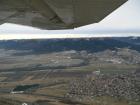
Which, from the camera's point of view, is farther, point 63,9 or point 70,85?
point 70,85

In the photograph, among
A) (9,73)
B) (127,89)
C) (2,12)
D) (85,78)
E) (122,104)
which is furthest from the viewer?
(9,73)

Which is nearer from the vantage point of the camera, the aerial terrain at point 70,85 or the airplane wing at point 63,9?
the airplane wing at point 63,9

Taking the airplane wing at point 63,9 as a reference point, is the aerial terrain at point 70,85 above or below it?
below

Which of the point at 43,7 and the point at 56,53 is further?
the point at 56,53

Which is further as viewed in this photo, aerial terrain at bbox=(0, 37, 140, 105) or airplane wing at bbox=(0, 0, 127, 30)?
aerial terrain at bbox=(0, 37, 140, 105)

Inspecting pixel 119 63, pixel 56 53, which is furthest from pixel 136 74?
pixel 56 53

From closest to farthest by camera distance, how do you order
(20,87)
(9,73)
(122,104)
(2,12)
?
(2,12)
(122,104)
(20,87)
(9,73)

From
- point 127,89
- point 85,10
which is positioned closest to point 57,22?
point 85,10

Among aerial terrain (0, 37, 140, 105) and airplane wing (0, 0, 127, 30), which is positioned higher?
airplane wing (0, 0, 127, 30)

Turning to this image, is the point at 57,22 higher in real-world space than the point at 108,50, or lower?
higher

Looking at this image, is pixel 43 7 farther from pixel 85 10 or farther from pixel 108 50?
pixel 108 50

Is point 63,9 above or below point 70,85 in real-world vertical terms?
above
